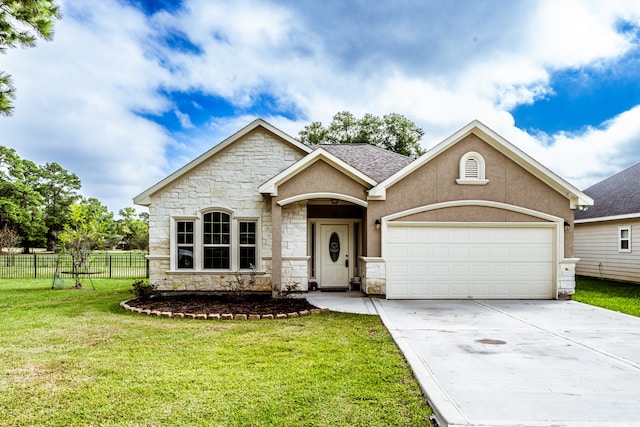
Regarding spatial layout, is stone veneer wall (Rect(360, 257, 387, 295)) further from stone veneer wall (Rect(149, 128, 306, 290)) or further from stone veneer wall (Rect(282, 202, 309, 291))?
stone veneer wall (Rect(149, 128, 306, 290))

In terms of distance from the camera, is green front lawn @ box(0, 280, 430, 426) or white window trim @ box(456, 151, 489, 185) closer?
green front lawn @ box(0, 280, 430, 426)

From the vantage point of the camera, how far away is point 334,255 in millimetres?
12703

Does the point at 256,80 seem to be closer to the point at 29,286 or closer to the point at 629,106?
the point at 29,286

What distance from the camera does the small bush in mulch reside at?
9102 millimetres

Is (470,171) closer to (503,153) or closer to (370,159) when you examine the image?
(503,153)

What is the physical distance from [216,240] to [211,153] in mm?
2709

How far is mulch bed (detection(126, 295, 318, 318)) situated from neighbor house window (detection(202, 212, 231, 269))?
1081 mm

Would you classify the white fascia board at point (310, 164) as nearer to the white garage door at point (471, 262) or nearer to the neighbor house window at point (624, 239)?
the white garage door at point (471, 262)

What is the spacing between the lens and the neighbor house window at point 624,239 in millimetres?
15375

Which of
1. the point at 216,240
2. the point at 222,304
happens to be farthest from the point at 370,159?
the point at 222,304

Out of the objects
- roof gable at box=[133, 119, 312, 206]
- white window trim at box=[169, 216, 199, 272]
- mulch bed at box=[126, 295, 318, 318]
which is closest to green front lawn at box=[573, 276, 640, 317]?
mulch bed at box=[126, 295, 318, 318]

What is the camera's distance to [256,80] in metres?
16.9

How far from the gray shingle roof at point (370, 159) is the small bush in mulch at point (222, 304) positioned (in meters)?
4.75

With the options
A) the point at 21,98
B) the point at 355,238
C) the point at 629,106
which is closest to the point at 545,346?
the point at 355,238
